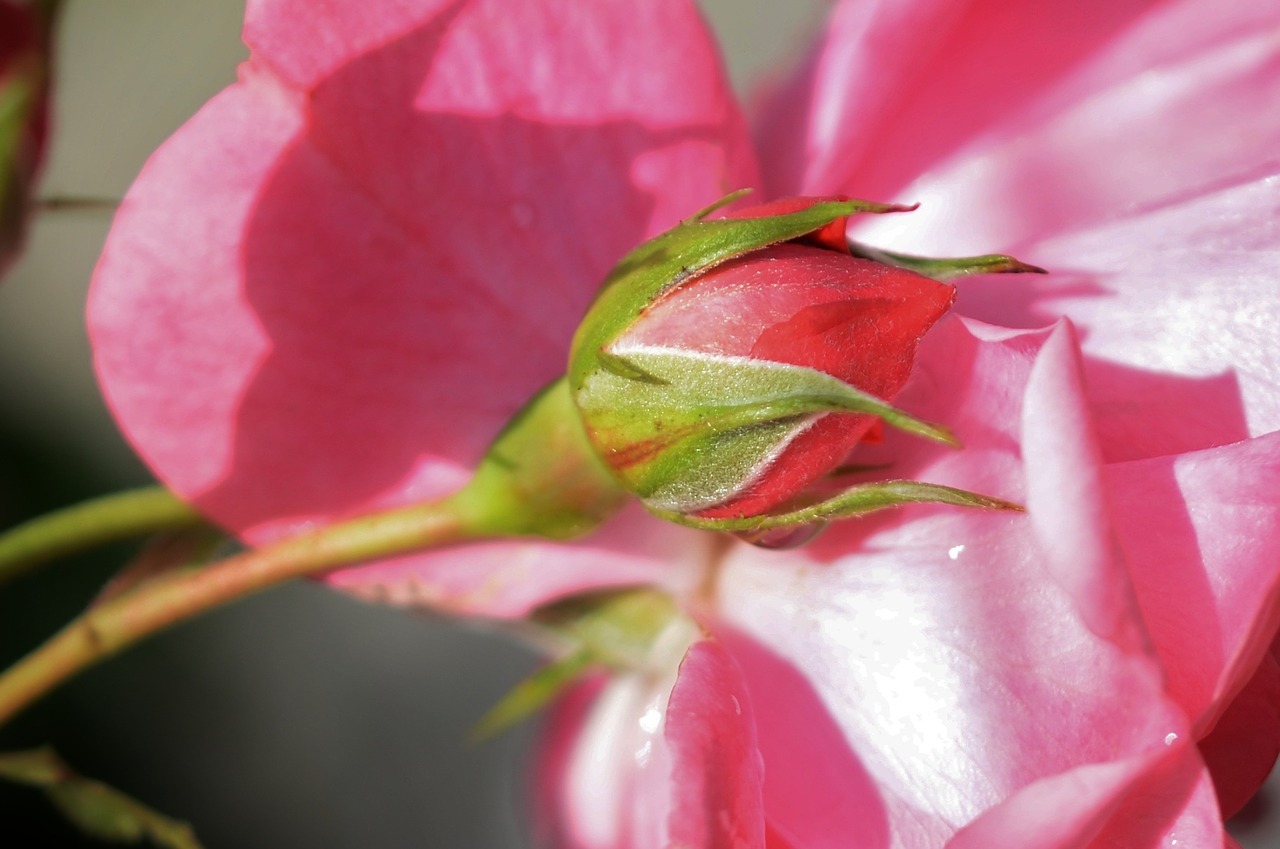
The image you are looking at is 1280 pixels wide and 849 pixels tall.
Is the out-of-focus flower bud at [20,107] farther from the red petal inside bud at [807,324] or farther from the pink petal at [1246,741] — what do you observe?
the pink petal at [1246,741]

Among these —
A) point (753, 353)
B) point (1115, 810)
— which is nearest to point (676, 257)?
point (753, 353)

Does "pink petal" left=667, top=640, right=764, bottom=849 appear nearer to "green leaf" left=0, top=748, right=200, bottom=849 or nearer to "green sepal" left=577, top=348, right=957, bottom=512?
"green sepal" left=577, top=348, right=957, bottom=512

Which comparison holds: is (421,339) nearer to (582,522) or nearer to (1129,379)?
(582,522)

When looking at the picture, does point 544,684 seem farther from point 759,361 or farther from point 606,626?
point 759,361

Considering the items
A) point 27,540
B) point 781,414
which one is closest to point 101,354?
point 27,540

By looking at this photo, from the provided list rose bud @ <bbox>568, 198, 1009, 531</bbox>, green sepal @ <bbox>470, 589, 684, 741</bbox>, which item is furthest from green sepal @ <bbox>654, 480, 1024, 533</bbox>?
green sepal @ <bbox>470, 589, 684, 741</bbox>

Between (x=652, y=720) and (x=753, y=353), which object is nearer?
(x=753, y=353)
